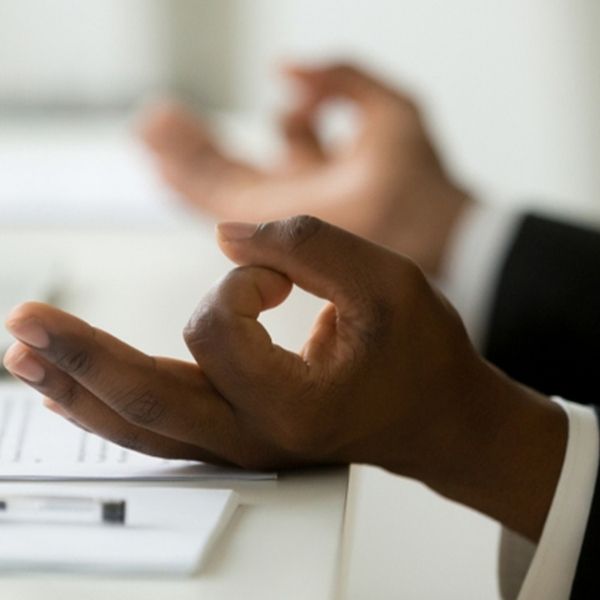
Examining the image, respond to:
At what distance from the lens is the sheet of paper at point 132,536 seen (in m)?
0.50

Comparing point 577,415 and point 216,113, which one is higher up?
point 577,415

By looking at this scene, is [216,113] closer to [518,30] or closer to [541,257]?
[518,30]

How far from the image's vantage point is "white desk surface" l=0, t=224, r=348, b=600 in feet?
1.61

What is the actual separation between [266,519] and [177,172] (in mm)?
822

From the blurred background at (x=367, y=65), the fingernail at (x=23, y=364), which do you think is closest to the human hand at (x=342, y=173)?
the blurred background at (x=367, y=65)

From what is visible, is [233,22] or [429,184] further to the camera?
[233,22]

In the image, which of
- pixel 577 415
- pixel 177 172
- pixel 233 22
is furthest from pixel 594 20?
pixel 577 415


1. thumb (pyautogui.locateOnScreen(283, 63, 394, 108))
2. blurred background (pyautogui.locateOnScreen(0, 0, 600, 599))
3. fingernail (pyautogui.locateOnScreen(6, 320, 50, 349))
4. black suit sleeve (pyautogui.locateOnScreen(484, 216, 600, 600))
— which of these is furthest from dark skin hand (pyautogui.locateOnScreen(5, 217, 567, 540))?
blurred background (pyautogui.locateOnScreen(0, 0, 600, 599))

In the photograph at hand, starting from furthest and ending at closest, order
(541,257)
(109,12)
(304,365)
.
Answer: (109,12) < (541,257) < (304,365)

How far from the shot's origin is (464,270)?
1195mm

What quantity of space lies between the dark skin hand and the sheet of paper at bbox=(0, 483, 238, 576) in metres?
0.02

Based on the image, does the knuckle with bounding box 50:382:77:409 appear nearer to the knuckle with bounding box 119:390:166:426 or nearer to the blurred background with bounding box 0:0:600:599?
the knuckle with bounding box 119:390:166:426

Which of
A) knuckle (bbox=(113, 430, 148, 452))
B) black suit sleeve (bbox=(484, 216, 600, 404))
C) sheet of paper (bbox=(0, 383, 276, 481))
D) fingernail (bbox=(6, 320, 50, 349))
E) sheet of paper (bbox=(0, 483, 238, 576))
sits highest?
fingernail (bbox=(6, 320, 50, 349))

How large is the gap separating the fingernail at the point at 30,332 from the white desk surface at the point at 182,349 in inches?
3.3
